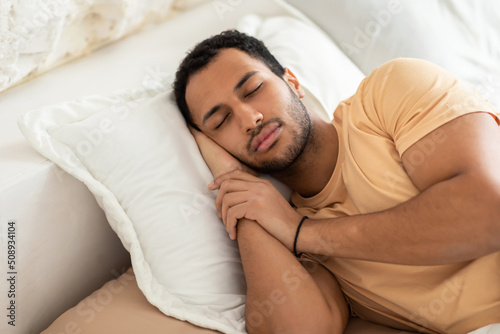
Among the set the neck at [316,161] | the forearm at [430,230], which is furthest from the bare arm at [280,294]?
the neck at [316,161]

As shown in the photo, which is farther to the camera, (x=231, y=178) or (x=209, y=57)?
(x=209, y=57)

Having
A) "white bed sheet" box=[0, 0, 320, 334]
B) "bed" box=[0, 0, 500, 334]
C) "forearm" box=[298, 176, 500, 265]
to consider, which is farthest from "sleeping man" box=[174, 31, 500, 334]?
"white bed sheet" box=[0, 0, 320, 334]

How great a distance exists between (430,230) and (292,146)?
417mm

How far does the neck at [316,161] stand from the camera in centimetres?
133

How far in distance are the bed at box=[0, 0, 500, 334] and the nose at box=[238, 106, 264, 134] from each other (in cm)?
31

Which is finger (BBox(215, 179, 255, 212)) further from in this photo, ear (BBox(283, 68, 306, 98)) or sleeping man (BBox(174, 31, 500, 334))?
ear (BBox(283, 68, 306, 98))

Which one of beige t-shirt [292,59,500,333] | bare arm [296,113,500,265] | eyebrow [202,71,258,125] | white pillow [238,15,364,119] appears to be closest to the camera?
bare arm [296,113,500,265]

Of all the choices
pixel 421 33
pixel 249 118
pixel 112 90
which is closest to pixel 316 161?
pixel 249 118

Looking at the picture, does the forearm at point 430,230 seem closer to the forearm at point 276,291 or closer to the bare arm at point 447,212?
the bare arm at point 447,212

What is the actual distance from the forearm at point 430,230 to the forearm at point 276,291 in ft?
0.37

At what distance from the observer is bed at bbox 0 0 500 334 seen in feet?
3.65

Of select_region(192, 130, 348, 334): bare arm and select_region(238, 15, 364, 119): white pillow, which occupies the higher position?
select_region(238, 15, 364, 119): white pillow

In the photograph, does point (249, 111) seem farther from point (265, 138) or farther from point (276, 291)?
point (276, 291)

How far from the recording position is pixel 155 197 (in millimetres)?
1193
